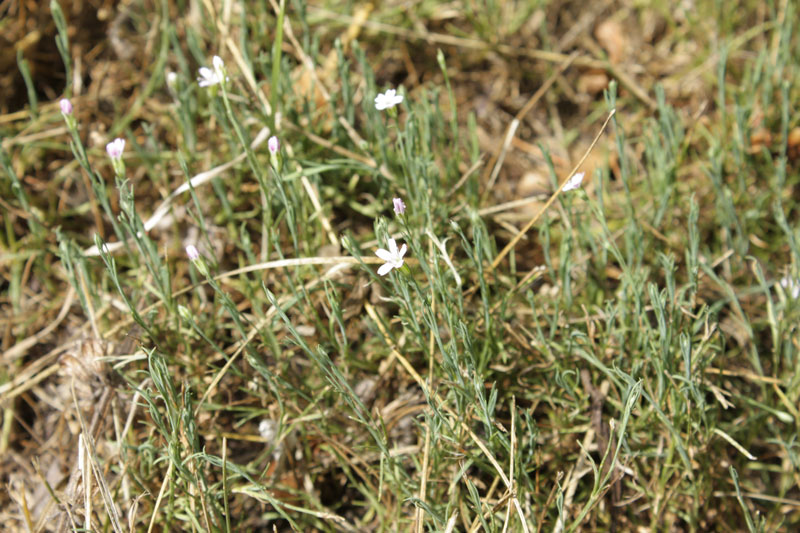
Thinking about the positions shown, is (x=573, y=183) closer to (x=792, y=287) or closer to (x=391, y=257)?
(x=391, y=257)

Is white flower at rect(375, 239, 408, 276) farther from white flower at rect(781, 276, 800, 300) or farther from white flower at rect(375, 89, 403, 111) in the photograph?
white flower at rect(781, 276, 800, 300)

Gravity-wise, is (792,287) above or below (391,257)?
below

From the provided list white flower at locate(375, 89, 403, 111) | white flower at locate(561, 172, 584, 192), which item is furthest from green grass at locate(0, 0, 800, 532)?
white flower at locate(561, 172, 584, 192)

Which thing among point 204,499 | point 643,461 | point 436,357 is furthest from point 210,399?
point 643,461

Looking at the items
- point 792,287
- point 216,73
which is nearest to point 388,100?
point 216,73

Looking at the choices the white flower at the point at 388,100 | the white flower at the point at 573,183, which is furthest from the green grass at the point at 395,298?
the white flower at the point at 573,183

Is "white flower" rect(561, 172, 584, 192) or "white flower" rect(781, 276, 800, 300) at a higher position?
"white flower" rect(561, 172, 584, 192)
